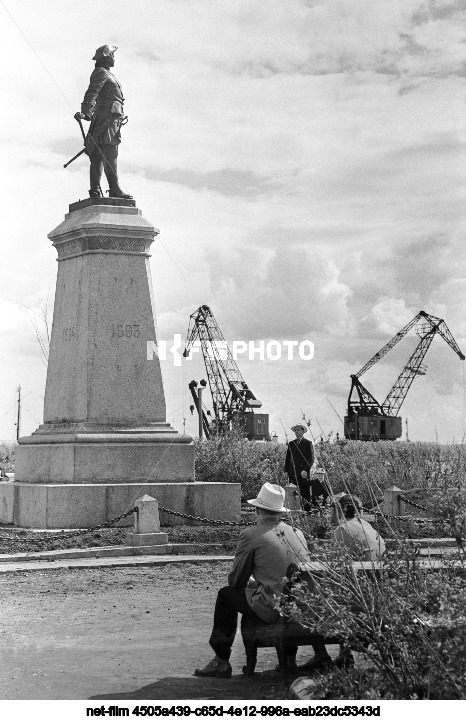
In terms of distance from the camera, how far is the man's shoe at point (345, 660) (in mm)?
6423

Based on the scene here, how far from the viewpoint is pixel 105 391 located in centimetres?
1703

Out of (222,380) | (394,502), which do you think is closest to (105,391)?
(394,502)

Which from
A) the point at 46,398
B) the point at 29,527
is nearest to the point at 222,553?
the point at 29,527

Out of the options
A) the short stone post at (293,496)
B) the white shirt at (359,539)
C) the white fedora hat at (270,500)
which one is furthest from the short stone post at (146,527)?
the white fedora hat at (270,500)

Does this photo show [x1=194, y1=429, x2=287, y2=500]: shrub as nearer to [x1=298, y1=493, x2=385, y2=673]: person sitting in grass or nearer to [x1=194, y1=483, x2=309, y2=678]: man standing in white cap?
[x1=298, y1=493, x2=385, y2=673]: person sitting in grass

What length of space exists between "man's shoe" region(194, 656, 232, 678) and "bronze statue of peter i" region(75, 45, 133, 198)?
38.5 feet

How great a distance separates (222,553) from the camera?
1426 centimetres

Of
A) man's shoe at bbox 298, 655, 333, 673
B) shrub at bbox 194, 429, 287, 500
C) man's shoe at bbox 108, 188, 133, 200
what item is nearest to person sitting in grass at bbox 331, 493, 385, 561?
man's shoe at bbox 298, 655, 333, 673

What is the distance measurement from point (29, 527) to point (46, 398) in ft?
8.00

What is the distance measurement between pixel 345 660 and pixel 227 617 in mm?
1154

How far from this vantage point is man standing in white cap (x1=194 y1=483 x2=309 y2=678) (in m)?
7.16

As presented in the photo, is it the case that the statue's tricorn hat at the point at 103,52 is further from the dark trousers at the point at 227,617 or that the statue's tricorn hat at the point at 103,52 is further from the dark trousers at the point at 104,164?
the dark trousers at the point at 227,617

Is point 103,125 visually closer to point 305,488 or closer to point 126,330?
point 126,330
